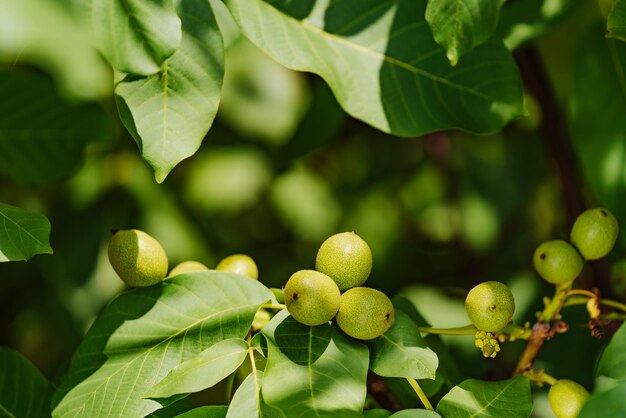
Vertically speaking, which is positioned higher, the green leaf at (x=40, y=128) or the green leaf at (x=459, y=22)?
the green leaf at (x=459, y=22)

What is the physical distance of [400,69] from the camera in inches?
46.3

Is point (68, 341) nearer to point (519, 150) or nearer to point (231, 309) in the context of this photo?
point (231, 309)

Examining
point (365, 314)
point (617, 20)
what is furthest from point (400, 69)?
point (365, 314)

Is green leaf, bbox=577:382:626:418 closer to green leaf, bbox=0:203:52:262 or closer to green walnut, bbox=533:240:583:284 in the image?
green walnut, bbox=533:240:583:284

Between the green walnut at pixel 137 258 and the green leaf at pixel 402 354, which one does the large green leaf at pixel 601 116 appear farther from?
the green walnut at pixel 137 258

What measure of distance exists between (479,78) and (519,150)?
3.41 ft

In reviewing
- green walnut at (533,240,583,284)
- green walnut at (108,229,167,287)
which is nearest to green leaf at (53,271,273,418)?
green walnut at (108,229,167,287)

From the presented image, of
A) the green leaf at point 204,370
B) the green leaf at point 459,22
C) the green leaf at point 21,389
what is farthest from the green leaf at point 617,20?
the green leaf at point 21,389

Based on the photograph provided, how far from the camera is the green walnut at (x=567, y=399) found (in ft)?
3.15

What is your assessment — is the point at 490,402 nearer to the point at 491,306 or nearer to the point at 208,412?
the point at 491,306

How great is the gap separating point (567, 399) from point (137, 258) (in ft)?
1.88

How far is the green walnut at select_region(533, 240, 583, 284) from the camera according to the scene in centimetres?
105

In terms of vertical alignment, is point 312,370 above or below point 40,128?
above

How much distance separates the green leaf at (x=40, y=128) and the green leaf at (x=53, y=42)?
1.2 inches
